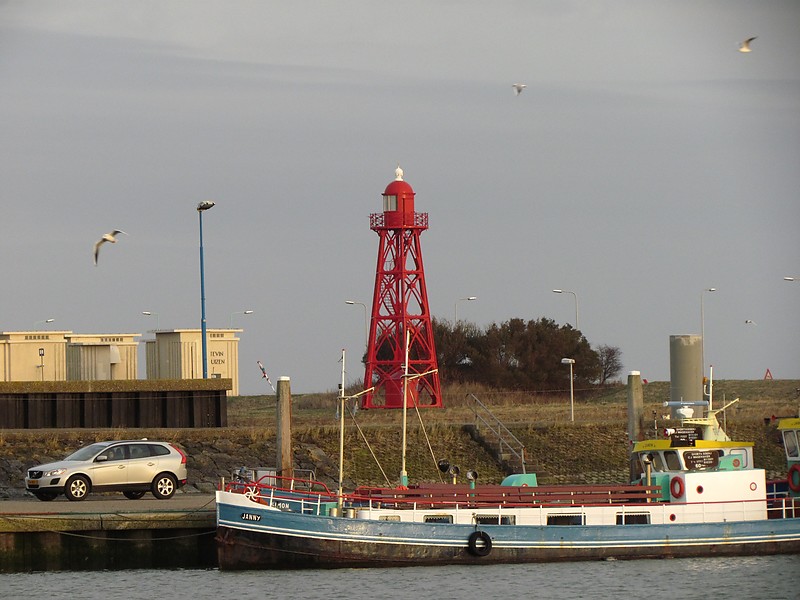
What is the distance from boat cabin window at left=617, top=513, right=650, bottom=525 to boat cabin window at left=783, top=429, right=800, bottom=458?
15.3ft

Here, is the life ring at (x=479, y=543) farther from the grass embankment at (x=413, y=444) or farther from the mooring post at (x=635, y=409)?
the grass embankment at (x=413, y=444)

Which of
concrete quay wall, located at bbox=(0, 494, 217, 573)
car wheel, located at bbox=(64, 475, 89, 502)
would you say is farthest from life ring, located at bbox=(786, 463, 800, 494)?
car wheel, located at bbox=(64, 475, 89, 502)

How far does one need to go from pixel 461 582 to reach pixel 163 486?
443 inches

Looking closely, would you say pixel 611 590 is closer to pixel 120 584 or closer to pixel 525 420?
pixel 120 584

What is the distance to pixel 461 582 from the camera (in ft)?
127

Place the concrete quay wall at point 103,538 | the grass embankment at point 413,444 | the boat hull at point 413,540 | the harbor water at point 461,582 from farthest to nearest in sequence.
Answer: the grass embankment at point 413,444 → the boat hull at point 413,540 → the concrete quay wall at point 103,538 → the harbor water at point 461,582

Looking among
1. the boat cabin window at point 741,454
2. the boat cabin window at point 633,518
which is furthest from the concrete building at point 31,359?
the boat cabin window at point 741,454

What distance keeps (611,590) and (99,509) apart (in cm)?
1388

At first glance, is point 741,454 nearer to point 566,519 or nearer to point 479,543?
point 566,519

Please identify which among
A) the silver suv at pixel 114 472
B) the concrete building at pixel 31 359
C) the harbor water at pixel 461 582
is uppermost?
the concrete building at pixel 31 359

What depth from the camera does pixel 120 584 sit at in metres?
39.0

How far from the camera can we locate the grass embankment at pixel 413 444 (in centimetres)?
5622

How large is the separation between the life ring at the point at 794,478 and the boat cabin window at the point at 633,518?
4.53 metres

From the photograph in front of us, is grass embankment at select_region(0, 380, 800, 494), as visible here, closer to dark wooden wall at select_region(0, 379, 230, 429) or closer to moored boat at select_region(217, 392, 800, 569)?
dark wooden wall at select_region(0, 379, 230, 429)
